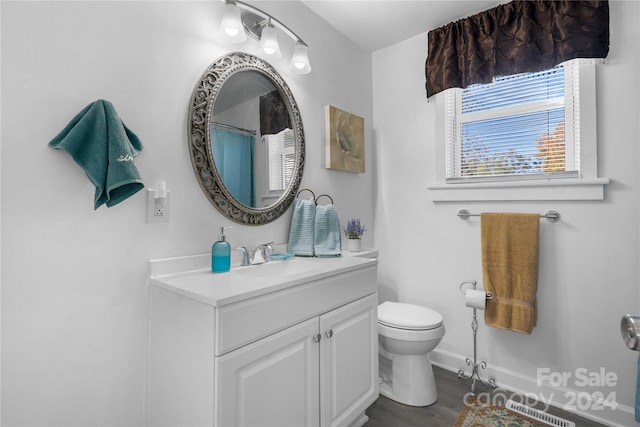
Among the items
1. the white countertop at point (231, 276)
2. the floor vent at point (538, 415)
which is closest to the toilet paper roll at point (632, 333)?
the white countertop at point (231, 276)

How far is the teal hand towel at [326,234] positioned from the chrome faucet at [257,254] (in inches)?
12.0

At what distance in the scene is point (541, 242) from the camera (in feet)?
6.16

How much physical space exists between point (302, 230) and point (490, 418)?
4.71ft

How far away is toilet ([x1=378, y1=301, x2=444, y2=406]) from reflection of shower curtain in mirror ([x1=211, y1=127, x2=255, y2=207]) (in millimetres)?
1065

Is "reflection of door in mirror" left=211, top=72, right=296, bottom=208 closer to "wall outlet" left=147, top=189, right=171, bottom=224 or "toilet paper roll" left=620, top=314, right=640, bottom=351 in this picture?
"wall outlet" left=147, top=189, right=171, bottom=224

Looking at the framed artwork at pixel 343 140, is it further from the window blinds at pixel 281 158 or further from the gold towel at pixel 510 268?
the gold towel at pixel 510 268

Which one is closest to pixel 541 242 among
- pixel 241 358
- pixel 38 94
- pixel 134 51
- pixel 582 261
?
pixel 582 261

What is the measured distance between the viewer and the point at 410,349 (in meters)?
1.75

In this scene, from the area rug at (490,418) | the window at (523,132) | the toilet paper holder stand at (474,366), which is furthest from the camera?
the toilet paper holder stand at (474,366)

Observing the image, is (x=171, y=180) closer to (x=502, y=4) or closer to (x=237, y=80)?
(x=237, y=80)

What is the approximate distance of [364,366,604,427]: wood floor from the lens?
1.66 metres

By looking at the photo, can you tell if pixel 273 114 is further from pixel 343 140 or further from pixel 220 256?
pixel 220 256

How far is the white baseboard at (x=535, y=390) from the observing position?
1.64m

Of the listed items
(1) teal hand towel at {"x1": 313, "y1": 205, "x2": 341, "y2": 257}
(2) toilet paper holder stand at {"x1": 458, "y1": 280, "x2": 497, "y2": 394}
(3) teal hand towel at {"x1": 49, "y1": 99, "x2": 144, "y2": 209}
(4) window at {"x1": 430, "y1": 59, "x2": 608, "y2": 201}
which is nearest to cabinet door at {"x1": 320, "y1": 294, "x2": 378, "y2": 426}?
(1) teal hand towel at {"x1": 313, "y1": 205, "x2": 341, "y2": 257}
